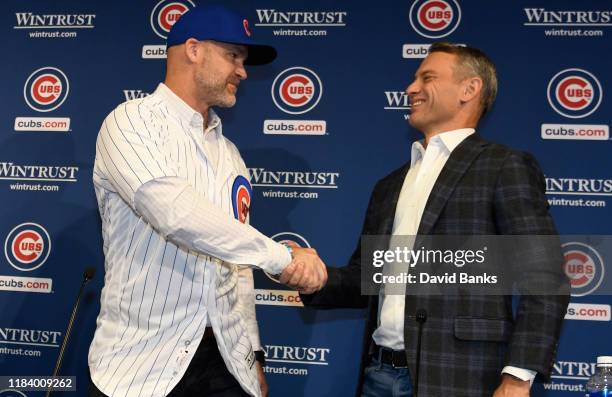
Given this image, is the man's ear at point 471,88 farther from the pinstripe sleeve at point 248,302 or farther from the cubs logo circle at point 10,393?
the cubs logo circle at point 10,393

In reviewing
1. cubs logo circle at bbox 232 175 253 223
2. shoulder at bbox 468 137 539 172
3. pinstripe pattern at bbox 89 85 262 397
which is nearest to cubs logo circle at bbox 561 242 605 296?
shoulder at bbox 468 137 539 172

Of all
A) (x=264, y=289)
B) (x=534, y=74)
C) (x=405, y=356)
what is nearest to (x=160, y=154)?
(x=405, y=356)

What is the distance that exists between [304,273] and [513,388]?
0.77 meters

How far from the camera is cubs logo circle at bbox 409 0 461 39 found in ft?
11.7

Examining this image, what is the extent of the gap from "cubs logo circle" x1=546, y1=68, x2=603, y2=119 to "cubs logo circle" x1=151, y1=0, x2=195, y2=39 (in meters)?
1.89

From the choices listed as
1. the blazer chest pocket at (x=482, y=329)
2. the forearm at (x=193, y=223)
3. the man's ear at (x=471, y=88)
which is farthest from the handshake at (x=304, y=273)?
the man's ear at (x=471, y=88)

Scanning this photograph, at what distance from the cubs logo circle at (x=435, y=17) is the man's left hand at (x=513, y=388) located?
6.18 ft

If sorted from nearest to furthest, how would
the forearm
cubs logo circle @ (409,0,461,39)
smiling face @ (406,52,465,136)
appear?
the forearm, smiling face @ (406,52,465,136), cubs logo circle @ (409,0,461,39)

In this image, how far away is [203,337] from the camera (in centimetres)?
237

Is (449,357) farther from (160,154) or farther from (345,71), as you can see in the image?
(345,71)

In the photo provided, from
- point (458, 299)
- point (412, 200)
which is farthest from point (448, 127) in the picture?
point (458, 299)

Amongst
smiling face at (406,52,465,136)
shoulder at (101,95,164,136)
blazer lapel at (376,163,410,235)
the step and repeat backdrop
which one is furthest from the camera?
the step and repeat backdrop

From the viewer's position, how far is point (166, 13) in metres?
3.87

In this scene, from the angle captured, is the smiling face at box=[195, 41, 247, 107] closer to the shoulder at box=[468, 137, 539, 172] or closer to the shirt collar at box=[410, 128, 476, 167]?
the shirt collar at box=[410, 128, 476, 167]
